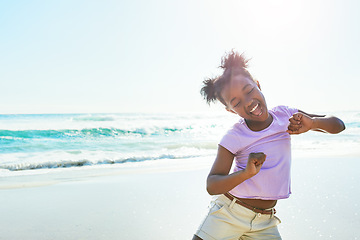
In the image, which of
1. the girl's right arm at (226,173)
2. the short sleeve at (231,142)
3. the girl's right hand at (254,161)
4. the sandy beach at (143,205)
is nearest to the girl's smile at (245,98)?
the short sleeve at (231,142)

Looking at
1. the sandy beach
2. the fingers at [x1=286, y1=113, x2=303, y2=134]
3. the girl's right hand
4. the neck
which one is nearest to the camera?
the girl's right hand

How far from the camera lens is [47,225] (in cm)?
338

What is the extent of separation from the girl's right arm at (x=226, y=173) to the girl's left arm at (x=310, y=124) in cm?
38

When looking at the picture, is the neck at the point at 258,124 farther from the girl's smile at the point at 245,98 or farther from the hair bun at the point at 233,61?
Answer: the hair bun at the point at 233,61

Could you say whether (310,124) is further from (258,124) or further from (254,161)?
(254,161)

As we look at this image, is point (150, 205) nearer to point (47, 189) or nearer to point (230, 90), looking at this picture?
point (47, 189)

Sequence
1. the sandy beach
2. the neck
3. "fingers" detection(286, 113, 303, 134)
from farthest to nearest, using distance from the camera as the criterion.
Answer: the sandy beach < the neck < "fingers" detection(286, 113, 303, 134)

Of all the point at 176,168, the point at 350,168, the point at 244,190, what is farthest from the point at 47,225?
the point at 350,168

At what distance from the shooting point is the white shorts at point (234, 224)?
1973 millimetres

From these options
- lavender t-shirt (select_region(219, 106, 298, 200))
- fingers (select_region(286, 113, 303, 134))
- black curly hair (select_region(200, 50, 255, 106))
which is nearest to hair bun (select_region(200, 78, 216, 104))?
black curly hair (select_region(200, 50, 255, 106))

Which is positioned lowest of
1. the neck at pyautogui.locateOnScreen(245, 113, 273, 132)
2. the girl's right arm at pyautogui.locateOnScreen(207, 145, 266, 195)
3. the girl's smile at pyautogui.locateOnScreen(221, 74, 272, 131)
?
the girl's right arm at pyautogui.locateOnScreen(207, 145, 266, 195)

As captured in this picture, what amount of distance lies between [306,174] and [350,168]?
908 mm

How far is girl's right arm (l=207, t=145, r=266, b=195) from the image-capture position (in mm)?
1571

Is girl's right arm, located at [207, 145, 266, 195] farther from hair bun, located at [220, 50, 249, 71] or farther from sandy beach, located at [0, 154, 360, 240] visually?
sandy beach, located at [0, 154, 360, 240]
